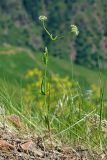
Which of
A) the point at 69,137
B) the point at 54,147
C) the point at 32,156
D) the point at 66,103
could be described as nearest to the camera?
the point at 32,156

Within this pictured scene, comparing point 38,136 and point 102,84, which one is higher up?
point 102,84

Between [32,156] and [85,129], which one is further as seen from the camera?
[85,129]

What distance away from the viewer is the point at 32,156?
125 inches

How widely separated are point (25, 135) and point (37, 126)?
163 millimetres

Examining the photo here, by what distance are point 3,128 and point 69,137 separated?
0.48 m

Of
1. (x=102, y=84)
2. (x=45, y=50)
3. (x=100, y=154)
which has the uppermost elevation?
(x=45, y=50)

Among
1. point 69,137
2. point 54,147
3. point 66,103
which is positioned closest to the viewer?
point 54,147

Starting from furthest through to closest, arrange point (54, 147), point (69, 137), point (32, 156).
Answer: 1. point (69, 137)
2. point (54, 147)
3. point (32, 156)

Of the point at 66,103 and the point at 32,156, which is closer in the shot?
the point at 32,156

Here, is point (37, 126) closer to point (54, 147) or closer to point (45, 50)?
point (54, 147)

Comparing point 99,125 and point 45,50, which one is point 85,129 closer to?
point 99,125

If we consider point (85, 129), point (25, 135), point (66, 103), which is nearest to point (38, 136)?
point (25, 135)

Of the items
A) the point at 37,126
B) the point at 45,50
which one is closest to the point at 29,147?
the point at 37,126

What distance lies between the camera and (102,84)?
144 inches
